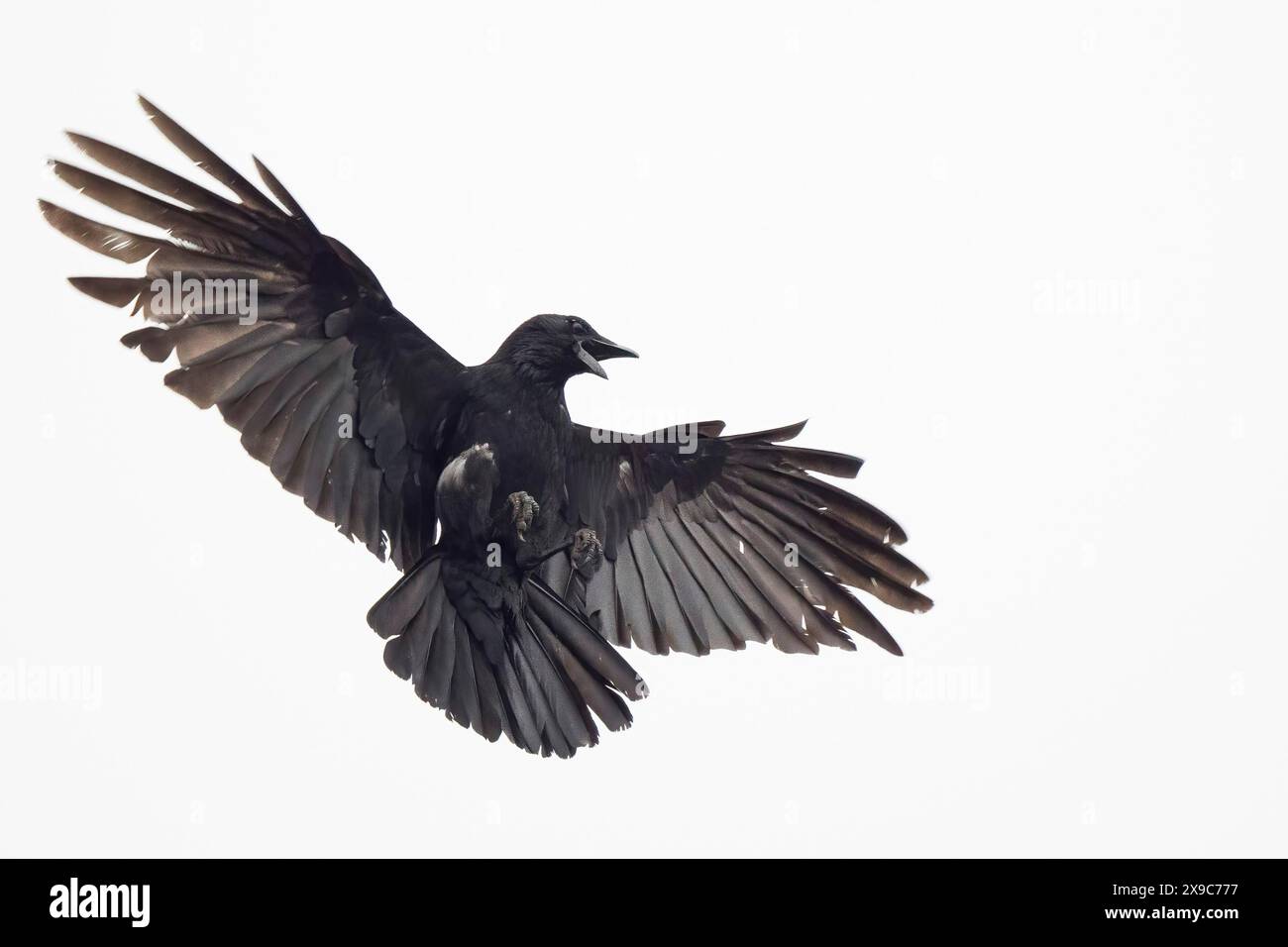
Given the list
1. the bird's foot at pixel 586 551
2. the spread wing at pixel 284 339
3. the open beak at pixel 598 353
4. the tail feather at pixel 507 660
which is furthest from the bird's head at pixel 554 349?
the tail feather at pixel 507 660

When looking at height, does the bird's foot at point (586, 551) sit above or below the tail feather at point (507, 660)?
above

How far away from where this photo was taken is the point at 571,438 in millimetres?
6988

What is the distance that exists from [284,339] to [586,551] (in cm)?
161

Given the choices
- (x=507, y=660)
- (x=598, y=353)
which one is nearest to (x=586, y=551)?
(x=507, y=660)

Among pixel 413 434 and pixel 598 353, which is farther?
pixel 598 353

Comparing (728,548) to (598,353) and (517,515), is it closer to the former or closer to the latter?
(598,353)

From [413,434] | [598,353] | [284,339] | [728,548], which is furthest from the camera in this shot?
[728,548]

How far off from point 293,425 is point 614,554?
5.76ft

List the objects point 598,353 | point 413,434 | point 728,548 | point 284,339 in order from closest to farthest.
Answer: point 284,339 → point 413,434 → point 598,353 → point 728,548

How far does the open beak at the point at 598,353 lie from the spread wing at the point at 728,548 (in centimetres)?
47

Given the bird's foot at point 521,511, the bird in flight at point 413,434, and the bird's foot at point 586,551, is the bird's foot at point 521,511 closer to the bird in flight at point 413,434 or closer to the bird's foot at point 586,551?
the bird in flight at point 413,434

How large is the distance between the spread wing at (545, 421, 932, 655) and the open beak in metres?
0.47

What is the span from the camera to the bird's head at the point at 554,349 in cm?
668

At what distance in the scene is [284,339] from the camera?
21.0 ft
